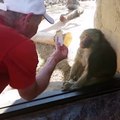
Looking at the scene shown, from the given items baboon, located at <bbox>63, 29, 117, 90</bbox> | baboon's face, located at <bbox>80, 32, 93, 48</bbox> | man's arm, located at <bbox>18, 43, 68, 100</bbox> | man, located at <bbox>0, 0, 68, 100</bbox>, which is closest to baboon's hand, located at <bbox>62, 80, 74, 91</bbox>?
baboon, located at <bbox>63, 29, 117, 90</bbox>

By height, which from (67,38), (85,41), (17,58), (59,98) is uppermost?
(17,58)

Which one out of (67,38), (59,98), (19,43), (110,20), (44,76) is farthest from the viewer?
(110,20)

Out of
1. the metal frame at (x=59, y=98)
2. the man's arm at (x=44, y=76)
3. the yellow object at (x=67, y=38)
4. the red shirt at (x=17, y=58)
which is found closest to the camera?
the red shirt at (x=17, y=58)

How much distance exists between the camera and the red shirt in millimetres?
1426

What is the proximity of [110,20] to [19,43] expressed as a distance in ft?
3.86

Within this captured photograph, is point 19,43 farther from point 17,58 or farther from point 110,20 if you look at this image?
point 110,20

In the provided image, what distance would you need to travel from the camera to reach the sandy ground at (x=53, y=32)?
6.57 ft

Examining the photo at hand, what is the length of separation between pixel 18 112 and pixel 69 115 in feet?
1.16

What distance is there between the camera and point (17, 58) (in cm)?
145

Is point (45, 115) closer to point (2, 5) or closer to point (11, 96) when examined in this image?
point (11, 96)

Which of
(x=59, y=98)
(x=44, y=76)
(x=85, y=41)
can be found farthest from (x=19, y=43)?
(x=85, y=41)

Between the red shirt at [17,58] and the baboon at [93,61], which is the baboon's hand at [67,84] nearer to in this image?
the baboon at [93,61]

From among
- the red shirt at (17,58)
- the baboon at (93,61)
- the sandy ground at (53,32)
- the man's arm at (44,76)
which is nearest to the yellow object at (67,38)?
the sandy ground at (53,32)

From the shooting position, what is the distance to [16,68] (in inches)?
58.1
